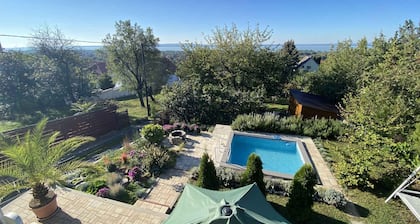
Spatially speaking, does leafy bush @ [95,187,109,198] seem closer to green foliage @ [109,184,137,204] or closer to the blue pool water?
green foliage @ [109,184,137,204]

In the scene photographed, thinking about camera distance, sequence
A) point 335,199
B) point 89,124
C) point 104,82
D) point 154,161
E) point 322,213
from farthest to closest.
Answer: point 104,82 < point 89,124 < point 154,161 < point 335,199 < point 322,213

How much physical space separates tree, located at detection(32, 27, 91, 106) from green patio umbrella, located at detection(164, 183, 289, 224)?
904 inches

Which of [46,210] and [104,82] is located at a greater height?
[46,210]

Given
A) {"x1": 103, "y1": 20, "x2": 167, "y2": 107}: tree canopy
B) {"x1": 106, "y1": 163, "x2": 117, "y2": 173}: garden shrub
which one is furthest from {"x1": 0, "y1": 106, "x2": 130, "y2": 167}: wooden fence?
{"x1": 106, "y1": 163, "x2": 117, "y2": 173}: garden shrub

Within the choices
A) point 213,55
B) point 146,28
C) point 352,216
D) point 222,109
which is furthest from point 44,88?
point 352,216

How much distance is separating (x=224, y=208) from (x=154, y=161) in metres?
5.79

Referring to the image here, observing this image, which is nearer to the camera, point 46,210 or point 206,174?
point 46,210

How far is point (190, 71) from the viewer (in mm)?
18672

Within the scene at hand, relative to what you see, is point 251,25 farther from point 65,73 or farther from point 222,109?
point 65,73

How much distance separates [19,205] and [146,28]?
19.7m

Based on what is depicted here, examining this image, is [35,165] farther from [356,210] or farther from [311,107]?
[311,107]

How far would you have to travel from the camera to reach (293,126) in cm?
1203

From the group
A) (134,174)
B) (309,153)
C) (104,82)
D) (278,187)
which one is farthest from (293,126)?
(104,82)

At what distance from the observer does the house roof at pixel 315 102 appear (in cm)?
1473
